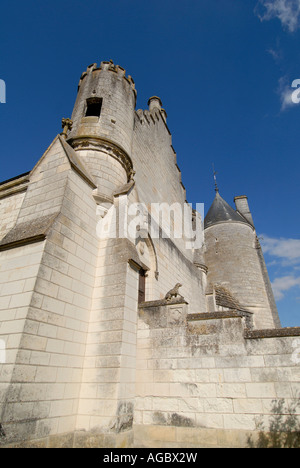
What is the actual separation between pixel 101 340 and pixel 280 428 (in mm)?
3224

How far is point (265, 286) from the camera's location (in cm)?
1612

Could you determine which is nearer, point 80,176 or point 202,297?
point 80,176

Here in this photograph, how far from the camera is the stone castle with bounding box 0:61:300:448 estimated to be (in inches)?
139

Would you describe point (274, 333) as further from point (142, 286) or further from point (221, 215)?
point (221, 215)

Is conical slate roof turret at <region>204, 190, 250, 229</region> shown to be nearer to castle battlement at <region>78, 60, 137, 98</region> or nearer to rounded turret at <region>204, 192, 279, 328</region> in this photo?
rounded turret at <region>204, 192, 279, 328</region>

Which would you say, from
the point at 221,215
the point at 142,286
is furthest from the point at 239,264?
the point at 142,286

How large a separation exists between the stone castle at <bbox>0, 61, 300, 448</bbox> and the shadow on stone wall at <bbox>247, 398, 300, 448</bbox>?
0.29 feet

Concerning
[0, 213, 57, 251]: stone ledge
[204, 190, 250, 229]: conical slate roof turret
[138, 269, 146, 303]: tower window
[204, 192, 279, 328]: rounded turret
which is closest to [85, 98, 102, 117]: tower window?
[0, 213, 57, 251]: stone ledge

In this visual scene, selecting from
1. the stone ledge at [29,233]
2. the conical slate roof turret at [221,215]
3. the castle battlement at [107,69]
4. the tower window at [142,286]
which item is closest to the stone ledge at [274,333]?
the tower window at [142,286]

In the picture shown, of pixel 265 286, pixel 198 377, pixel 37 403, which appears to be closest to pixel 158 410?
pixel 198 377

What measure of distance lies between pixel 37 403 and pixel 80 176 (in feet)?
13.2

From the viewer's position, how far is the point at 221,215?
1859 centimetres

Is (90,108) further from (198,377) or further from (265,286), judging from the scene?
(265,286)

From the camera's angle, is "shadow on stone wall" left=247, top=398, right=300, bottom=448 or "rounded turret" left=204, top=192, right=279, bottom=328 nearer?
"shadow on stone wall" left=247, top=398, right=300, bottom=448
